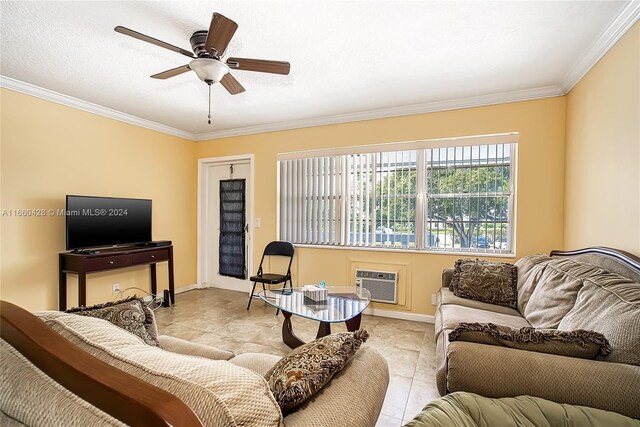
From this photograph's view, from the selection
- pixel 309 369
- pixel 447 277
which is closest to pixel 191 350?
pixel 309 369

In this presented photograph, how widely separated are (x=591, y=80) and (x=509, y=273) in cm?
171

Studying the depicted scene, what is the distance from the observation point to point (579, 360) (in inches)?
48.6

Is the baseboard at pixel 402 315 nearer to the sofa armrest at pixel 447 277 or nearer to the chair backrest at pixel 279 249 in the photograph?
the sofa armrest at pixel 447 277

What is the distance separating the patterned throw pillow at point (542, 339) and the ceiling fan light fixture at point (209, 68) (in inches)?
85.0

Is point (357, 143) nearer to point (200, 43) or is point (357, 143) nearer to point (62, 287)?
point (200, 43)

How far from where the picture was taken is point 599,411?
105 cm

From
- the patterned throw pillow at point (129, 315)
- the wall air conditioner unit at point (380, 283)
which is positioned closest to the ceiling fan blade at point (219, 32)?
the patterned throw pillow at point (129, 315)

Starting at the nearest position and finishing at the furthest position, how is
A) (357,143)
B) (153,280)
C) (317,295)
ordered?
1. (317,295)
2. (357,143)
3. (153,280)

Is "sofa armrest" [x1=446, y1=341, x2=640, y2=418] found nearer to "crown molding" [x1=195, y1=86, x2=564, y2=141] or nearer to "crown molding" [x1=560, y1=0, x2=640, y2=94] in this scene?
"crown molding" [x1=560, y1=0, x2=640, y2=94]

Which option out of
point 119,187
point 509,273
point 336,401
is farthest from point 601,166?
point 119,187

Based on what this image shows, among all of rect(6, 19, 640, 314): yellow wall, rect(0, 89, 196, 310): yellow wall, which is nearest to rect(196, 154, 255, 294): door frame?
rect(6, 19, 640, 314): yellow wall

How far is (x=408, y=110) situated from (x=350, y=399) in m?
3.36

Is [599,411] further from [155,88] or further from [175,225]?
[175,225]

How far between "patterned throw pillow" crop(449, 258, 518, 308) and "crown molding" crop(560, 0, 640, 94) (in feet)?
5.76
